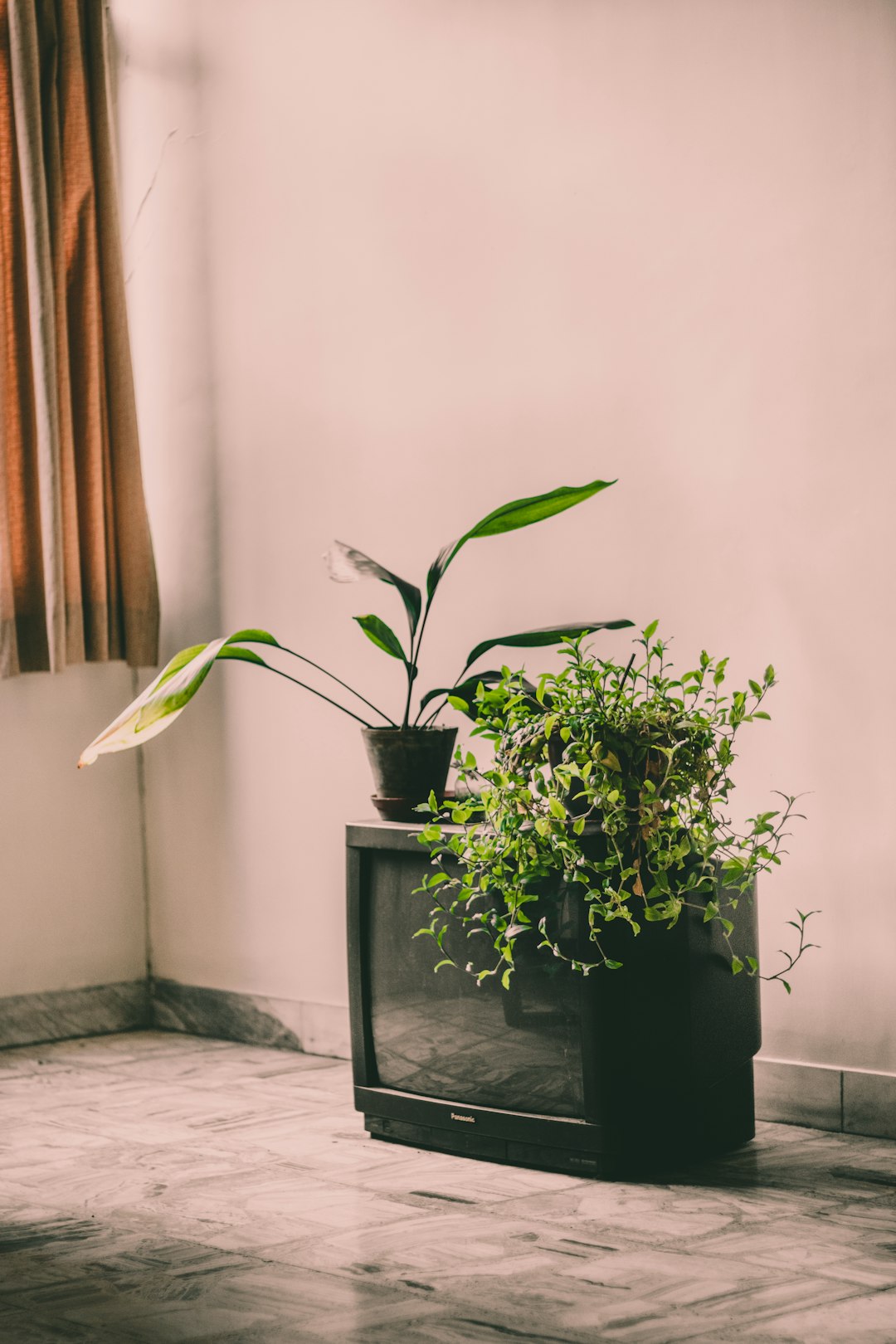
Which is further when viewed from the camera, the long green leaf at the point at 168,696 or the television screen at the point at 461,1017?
the long green leaf at the point at 168,696

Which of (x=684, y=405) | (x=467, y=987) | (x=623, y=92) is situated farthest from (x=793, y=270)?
(x=467, y=987)

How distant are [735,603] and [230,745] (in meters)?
1.33

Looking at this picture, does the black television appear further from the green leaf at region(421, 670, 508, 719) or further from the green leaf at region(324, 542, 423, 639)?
the green leaf at region(324, 542, 423, 639)

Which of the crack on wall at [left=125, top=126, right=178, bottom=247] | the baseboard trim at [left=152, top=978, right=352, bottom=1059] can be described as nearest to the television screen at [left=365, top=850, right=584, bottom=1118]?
the baseboard trim at [left=152, top=978, right=352, bottom=1059]

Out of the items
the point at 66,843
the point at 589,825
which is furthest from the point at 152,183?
the point at 589,825

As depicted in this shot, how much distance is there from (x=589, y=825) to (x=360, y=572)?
625 millimetres

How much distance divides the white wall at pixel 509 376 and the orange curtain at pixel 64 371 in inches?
4.2

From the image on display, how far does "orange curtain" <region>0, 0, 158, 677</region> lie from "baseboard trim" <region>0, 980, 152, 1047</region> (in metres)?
0.73

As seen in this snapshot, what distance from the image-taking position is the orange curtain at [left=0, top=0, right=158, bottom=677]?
142 inches

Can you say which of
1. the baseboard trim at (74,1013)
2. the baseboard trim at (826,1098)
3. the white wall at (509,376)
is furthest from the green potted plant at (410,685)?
the baseboard trim at (74,1013)

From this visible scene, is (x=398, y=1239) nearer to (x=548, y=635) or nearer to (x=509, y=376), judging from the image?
(x=548, y=635)

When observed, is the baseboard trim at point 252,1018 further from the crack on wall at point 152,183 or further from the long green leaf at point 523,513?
the crack on wall at point 152,183

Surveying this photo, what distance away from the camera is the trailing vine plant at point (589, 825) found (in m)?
2.36

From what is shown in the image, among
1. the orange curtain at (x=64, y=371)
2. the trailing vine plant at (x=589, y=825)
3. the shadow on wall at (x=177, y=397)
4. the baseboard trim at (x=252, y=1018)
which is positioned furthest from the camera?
the shadow on wall at (x=177, y=397)
